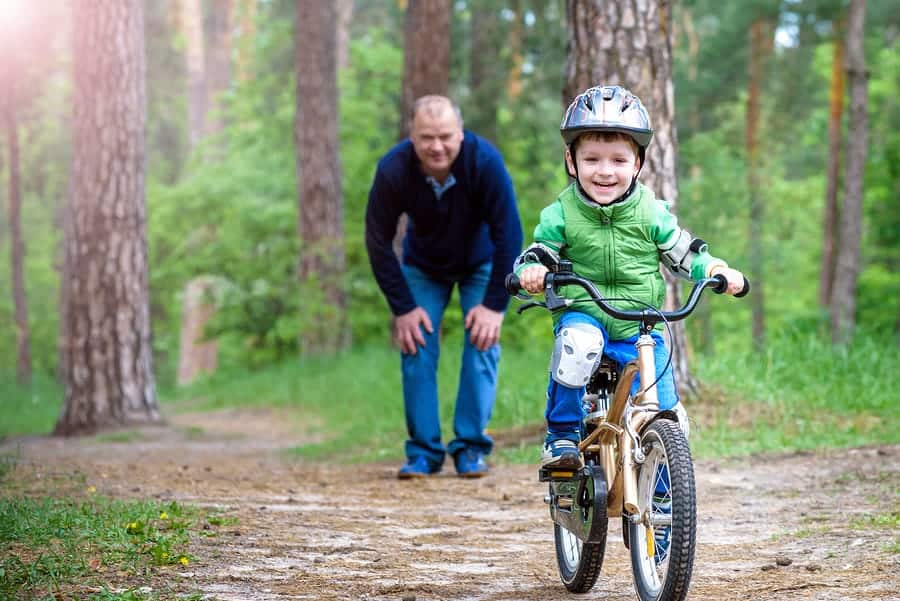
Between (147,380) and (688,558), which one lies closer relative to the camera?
(688,558)

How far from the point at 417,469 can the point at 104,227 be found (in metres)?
4.69

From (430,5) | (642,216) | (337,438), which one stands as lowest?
(337,438)

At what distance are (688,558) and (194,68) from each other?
29.2 metres

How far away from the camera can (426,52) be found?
14398mm

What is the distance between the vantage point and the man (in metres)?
7.11

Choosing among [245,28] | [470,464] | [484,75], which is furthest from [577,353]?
[245,28]

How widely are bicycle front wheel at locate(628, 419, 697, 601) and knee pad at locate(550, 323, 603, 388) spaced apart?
346 mm

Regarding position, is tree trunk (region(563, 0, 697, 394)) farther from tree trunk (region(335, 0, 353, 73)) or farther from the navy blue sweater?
tree trunk (region(335, 0, 353, 73))

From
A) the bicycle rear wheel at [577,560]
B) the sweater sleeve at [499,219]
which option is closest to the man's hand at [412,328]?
the sweater sleeve at [499,219]

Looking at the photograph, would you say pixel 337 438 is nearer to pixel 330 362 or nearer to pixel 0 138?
pixel 330 362

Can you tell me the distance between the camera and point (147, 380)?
1121 cm

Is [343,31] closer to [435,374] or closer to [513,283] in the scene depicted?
[435,374]

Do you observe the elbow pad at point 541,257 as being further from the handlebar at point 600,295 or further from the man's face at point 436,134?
the man's face at point 436,134

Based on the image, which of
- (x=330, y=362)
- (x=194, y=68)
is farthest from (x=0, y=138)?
(x=330, y=362)
